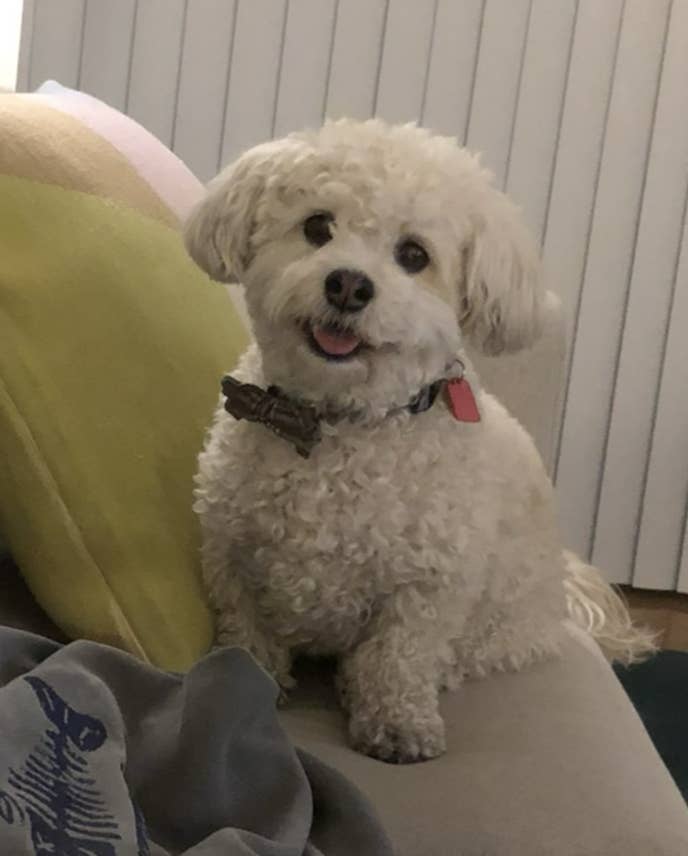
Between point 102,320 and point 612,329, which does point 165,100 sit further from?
point 102,320

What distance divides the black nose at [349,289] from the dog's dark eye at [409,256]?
0.07 meters

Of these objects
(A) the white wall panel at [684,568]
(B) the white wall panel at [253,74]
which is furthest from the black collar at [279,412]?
(A) the white wall panel at [684,568]

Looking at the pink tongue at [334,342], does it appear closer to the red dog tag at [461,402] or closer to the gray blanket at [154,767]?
the red dog tag at [461,402]

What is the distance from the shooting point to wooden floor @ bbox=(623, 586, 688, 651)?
246 cm

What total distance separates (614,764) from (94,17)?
5.46ft

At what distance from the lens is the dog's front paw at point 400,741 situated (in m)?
1.09

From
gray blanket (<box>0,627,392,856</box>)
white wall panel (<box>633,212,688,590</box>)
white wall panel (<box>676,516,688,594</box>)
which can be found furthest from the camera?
white wall panel (<box>676,516,688,594</box>)

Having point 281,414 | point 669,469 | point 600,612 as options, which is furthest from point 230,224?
point 669,469

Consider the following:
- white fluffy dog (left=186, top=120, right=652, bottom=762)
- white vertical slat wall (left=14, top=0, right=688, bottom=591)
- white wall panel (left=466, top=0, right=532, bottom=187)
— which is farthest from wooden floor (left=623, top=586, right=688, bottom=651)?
white fluffy dog (left=186, top=120, right=652, bottom=762)

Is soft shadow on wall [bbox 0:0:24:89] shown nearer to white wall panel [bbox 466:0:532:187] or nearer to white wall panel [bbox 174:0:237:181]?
white wall panel [bbox 174:0:237:181]

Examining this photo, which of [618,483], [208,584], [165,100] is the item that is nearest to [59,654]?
[208,584]

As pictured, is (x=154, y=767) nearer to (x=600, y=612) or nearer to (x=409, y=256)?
(x=409, y=256)

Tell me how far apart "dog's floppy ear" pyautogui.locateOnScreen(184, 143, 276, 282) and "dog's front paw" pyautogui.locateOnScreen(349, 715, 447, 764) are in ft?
1.44

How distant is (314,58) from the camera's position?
219 centimetres
